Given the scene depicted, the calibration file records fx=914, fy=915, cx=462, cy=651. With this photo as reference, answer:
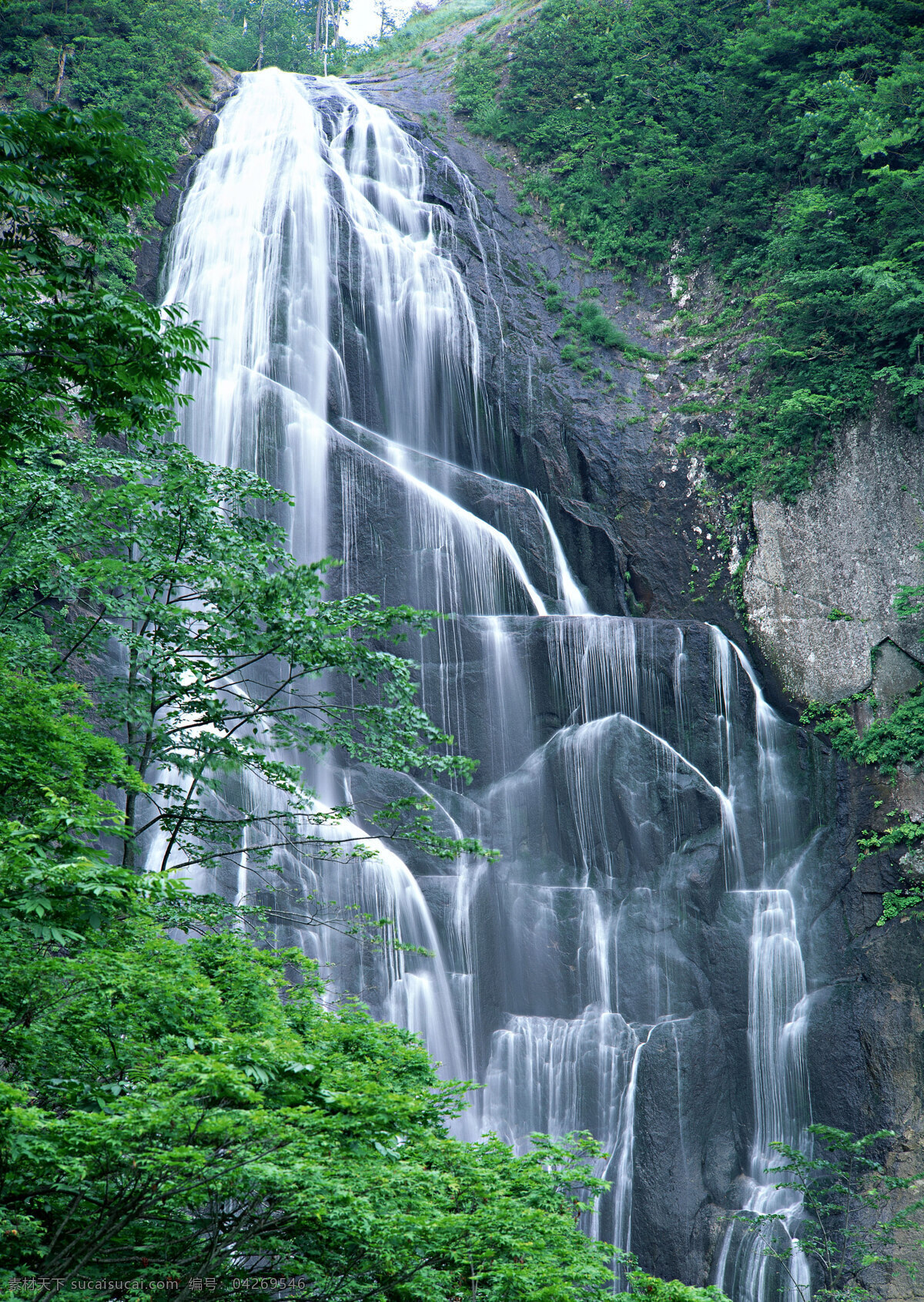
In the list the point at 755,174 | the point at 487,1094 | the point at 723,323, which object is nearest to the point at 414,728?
the point at 487,1094

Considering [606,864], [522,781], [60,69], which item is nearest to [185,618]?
[522,781]

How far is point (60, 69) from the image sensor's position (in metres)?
22.1

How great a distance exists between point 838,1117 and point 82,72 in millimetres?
27436

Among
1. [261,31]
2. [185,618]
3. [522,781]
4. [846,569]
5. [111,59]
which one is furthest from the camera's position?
[261,31]

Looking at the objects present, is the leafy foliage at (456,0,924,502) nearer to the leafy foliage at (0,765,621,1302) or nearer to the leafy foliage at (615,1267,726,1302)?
the leafy foliage at (615,1267,726,1302)

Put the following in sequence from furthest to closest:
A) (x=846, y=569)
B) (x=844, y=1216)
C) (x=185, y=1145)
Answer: (x=846, y=569)
(x=844, y=1216)
(x=185, y=1145)

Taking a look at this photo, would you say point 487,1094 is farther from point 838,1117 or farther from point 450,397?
point 450,397

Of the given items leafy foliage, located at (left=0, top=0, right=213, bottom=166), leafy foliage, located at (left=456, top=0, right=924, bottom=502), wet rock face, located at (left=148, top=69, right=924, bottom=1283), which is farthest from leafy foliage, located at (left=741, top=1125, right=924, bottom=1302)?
leafy foliage, located at (left=0, top=0, right=213, bottom=166)

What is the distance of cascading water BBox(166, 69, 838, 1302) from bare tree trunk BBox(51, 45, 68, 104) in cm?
452

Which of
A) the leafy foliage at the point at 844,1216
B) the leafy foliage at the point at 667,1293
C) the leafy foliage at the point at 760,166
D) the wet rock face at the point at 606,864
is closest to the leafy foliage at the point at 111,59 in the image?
the leafy foliage at the point at 760,166

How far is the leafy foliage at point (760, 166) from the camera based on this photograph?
746 inches

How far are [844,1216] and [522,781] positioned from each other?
319 inches

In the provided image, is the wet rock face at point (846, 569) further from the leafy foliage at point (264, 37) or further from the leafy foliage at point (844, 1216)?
the leafy foliage at point (264, 37)

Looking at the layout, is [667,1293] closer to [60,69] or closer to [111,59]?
[60,69]
